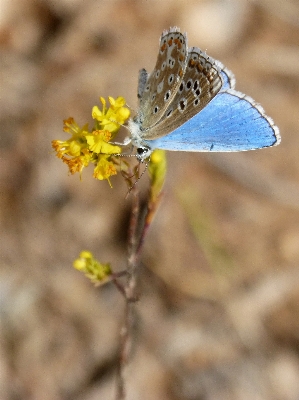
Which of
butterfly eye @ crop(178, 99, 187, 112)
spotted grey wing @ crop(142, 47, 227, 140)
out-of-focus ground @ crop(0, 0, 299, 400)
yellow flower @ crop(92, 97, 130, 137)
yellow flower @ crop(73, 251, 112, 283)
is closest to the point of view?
spotted grey wing @ crop(142, 47, 227, 140)

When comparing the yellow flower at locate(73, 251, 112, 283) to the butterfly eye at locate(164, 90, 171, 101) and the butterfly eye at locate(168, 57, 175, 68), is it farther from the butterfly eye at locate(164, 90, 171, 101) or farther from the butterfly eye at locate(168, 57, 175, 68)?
the butterfly eye at locate(168, 57, 175, 68)

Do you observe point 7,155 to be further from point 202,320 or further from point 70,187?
point 202,320

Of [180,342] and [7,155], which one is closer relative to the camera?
[180,342]

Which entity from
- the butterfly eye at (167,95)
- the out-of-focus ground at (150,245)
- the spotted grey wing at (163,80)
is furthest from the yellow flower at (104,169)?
the out-of-focus ground at (150,245)

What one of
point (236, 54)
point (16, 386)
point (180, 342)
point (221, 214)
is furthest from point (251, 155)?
point (16, 386)

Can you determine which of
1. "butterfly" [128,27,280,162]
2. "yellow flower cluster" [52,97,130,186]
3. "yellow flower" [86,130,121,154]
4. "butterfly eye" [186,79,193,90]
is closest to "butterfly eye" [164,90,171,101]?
"butterfly" [128,27,280,162]

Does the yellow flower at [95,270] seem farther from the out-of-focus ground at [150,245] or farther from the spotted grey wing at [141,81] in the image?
the out-of-focus ground at [150,245]
